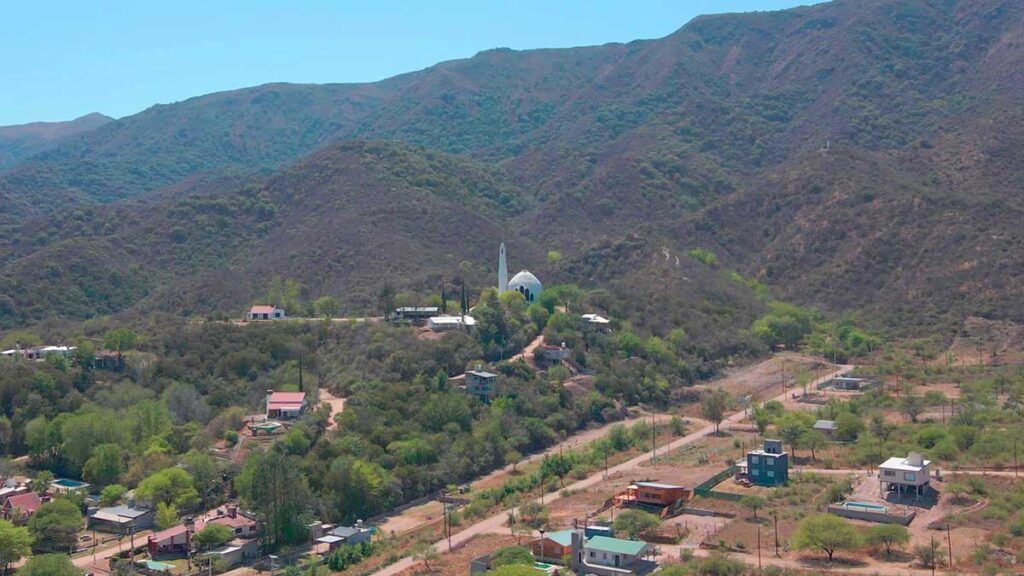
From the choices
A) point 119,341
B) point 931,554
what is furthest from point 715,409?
point 119,341

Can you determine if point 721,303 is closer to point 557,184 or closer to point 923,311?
point 923,311

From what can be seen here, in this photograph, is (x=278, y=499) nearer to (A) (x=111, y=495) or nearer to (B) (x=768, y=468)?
(A) (x=111, y=495)

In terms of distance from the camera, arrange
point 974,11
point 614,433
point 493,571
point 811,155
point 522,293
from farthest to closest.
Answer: point 974,11 < point 811,155 < point 522,293 < point 614,433 < point 493,571

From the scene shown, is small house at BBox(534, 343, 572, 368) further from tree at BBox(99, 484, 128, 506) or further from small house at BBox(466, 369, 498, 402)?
tree at BBox(99, 484, 128, 506)

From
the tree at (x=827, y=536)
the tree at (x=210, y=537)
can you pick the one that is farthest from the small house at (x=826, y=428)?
the tree at (x=210, y=537)

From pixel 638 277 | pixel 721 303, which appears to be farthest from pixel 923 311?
pixel 638 277

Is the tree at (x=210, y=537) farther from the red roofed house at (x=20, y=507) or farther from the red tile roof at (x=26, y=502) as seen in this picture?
the red tile roof at (x=26, y=502)
